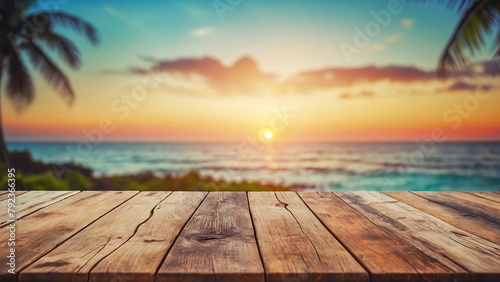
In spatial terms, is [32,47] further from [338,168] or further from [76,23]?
[338,168]

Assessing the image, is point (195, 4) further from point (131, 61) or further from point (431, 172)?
point (431, 172)

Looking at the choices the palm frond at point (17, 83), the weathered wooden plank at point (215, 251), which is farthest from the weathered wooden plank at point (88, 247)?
the palm frond at point (17, 83)

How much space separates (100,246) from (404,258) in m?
0.83

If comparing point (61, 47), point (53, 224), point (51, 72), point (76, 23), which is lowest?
point (53, 224)

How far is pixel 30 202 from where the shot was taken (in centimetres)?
143

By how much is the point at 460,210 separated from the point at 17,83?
8.38 meters

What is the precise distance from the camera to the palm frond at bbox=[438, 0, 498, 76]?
13.4ft

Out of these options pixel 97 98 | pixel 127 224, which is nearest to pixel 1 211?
pixel 127 224

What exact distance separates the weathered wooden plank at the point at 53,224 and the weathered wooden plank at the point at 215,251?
0.36 meters

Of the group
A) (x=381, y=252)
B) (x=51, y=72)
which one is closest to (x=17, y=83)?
(x=51, y=72)

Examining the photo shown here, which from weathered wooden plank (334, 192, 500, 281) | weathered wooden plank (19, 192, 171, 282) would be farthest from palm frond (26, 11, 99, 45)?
weathered wooden plank (334, 192, 500, 281)

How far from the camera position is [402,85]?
1852 cm

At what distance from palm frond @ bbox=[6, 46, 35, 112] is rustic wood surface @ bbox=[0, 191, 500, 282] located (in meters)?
6.77

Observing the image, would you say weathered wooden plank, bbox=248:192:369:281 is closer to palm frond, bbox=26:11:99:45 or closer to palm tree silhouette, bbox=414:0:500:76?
palm tree silhouette, bbox=414:0:500:76
